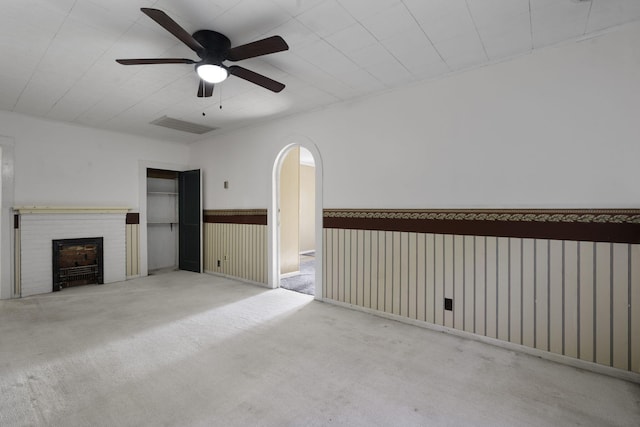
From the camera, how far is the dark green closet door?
236 inches

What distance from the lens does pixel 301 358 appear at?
8.51ft

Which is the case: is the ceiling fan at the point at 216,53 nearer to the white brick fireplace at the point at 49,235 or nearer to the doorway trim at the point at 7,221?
the doorway trim at the point at 7,221

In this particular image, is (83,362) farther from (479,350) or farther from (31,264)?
(479,350)

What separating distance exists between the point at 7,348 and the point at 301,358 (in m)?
2.58

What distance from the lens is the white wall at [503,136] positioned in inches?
93.6

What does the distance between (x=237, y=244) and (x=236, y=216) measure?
0.49 metres

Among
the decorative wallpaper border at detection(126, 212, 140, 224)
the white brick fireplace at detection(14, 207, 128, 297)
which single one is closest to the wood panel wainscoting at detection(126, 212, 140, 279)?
the decorative wallpaper border at detection(126, 212, 140, 224)

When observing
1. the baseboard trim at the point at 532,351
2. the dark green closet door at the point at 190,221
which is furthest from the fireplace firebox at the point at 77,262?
the baseboard trim at the point at 532,351

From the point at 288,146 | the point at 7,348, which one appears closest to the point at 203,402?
the point at 7,348

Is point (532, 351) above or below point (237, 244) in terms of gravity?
below

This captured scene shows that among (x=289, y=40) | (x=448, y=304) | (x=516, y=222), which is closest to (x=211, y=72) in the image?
(x=289, y=40)

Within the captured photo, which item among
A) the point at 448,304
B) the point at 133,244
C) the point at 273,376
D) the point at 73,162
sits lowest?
the point at 273,376

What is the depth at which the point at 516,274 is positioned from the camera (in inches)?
109

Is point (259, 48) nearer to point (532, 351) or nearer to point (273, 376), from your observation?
point (273, 376)
